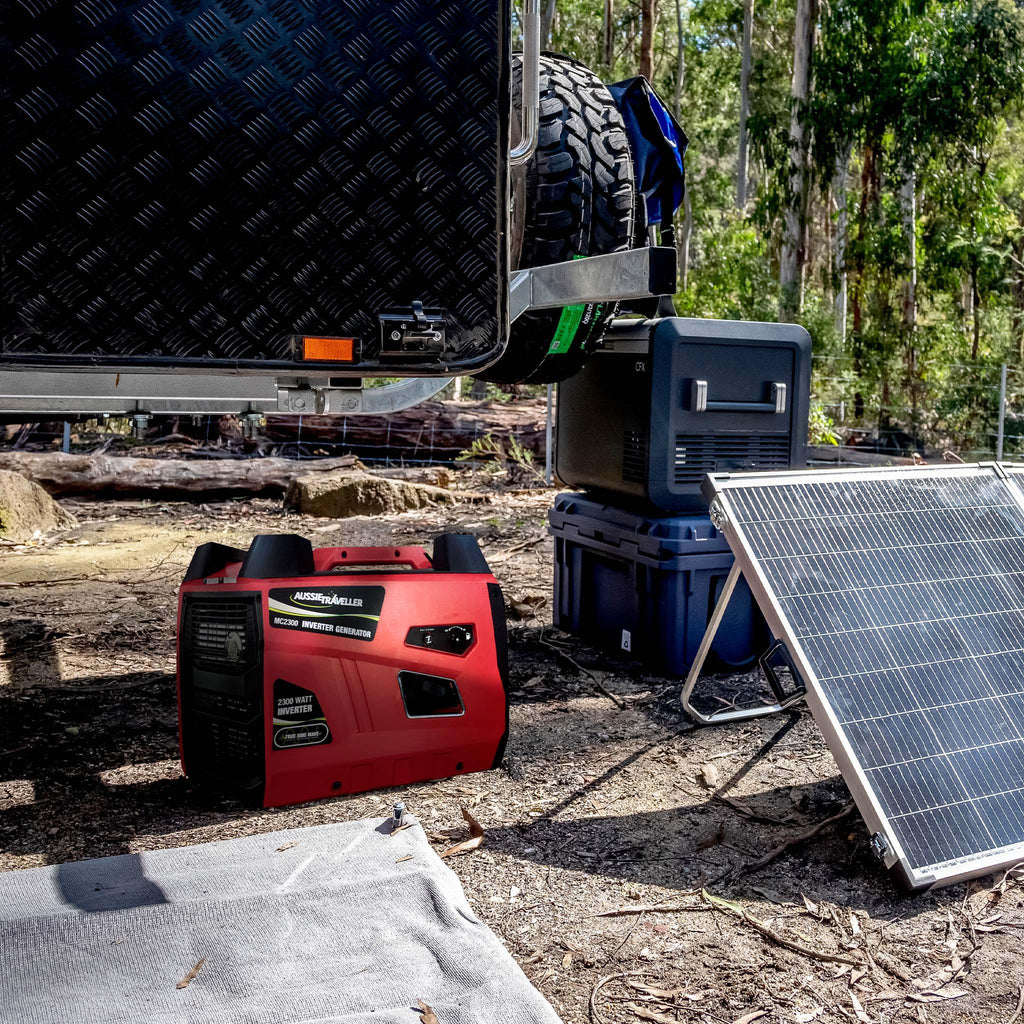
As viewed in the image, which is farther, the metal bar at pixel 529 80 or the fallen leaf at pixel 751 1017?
the metal bar at pixel 529 80

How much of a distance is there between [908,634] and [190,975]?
2.26 m

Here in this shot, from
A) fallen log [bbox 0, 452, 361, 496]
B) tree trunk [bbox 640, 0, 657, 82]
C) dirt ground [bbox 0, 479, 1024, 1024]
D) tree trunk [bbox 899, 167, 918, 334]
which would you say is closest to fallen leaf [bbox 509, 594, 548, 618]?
dirt ground [bbox 0, 479, 1024, 1024]

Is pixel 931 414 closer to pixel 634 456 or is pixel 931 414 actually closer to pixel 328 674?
pixel 634 456

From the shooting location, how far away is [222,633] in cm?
321

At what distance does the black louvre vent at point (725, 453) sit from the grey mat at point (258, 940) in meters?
2.23

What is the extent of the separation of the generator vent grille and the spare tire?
1.45 metres

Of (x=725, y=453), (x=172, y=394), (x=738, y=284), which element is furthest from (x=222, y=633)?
(x=738, y=284)

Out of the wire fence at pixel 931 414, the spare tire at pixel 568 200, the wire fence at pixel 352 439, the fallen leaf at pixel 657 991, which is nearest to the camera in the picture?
the fallen leaf at pixel 657 991

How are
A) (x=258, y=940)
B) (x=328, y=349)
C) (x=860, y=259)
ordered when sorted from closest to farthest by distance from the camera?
(x=258, y=940) < (x=328, y=349) < (x=860, y=259)

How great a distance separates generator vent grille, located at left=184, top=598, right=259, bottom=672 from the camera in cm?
315

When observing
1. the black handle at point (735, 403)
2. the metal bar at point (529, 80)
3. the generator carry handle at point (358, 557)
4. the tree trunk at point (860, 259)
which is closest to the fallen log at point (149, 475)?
the black handle at point (735, 403)

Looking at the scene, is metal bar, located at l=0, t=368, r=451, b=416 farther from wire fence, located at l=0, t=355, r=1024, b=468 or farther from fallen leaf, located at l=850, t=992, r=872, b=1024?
wire fence, located at l=0, t=355, r=1024, b=468

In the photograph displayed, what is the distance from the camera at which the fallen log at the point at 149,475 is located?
9.89 m

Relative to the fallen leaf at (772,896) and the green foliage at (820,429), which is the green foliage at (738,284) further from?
the fallen leaf at (772,896)
